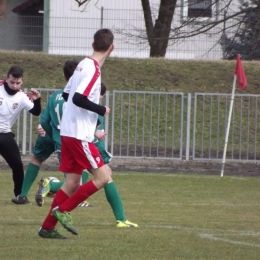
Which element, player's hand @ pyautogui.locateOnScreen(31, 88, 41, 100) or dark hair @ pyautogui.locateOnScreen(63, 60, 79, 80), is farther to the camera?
player's hand @ pyautogui.locateOnScreen(31, 88, 41, 100)

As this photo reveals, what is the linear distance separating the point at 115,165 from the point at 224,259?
11.8 m

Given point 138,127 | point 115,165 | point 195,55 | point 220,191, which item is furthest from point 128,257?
point 195,55

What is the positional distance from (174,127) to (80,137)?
12.5 metres

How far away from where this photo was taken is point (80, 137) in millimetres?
7352

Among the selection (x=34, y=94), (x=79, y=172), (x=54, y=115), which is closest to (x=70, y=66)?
(x=34, y=94)

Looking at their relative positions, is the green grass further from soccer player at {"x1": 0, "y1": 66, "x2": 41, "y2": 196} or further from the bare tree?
the bare tree

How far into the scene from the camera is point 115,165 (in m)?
18.3

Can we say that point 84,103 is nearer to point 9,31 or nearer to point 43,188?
point 43,188

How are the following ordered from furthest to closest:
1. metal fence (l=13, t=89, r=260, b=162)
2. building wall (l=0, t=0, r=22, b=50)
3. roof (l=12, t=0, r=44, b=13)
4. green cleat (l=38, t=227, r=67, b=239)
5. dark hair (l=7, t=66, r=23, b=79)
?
roof (l=12, t=0, r=44, b=13) < building wall (l=0, t=0, r=22, b=50) < metal fence (l=13, t=89, r=260, b=162) < dark hair (l=7, t=66, r=23, b=79) < green cleat (l=38, t=227, r=67, b=239)

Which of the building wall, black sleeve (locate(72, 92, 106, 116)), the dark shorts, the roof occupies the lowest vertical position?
the dark shorts

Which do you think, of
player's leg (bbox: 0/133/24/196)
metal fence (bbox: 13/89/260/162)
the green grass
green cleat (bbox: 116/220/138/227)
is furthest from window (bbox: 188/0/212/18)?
green cleat (bbox: 116/220/138/227)

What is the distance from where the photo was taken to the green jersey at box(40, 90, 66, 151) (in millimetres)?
10016

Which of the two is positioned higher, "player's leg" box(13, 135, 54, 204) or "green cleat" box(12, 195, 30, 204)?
"player's leg" box(13, 135, 54, 204)

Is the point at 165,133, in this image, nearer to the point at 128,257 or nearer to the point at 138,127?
the point at 138,127
